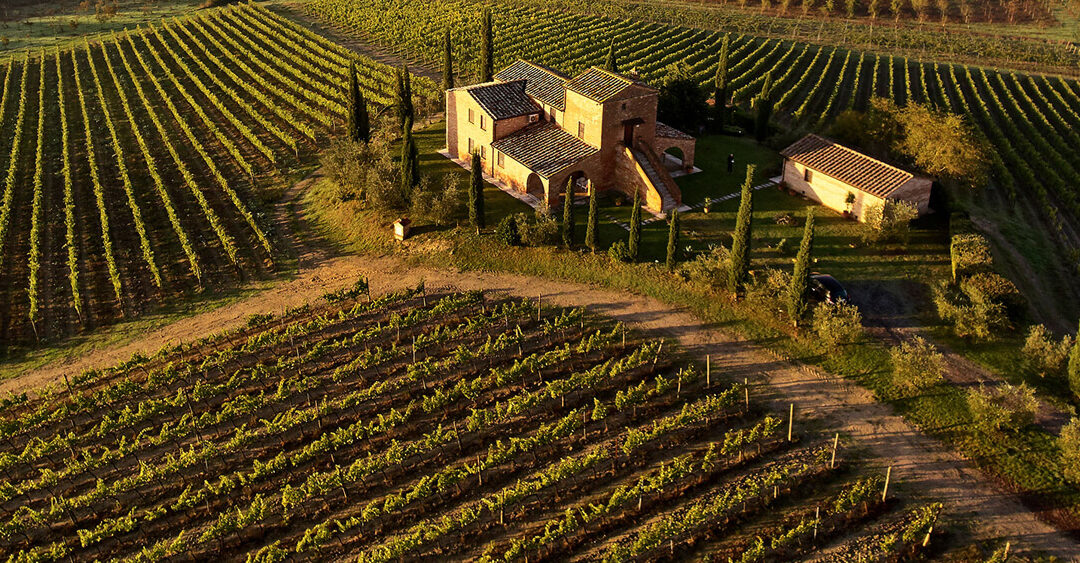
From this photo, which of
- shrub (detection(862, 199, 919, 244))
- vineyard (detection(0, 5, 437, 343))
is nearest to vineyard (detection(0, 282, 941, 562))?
vineyard (detection(0, 5, 437, 343))

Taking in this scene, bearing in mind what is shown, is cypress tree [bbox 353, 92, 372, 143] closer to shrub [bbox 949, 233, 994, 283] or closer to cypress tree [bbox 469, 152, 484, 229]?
Answer: cypress tree [bbox 469, 152, 484, 229]

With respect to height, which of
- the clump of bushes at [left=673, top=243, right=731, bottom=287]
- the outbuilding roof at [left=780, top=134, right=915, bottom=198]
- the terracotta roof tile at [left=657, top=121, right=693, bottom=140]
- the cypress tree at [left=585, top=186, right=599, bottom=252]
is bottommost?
the clump of bushes at [left=673, top=243, right=731, bottom=287]

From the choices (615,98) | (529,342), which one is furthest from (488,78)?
(529,342)

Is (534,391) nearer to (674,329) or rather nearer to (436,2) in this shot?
(674,329)

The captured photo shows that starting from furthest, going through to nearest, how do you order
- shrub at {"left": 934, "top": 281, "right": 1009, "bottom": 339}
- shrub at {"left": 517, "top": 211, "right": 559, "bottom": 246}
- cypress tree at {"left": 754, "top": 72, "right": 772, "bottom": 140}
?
cypress tree at {"left": 754, "top": 72, "right": 772, "bottom": 140}
shrub at {"left": 517, "top": 211, "right": 559, "bottom": 246}
shrub at {"left": 934, "top": 281, "right": 1009, "bottom": 339}

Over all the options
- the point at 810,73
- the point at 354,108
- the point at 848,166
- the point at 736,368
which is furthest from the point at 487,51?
the point at 810,73

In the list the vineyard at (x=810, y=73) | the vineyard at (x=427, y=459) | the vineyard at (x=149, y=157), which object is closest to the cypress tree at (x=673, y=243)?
the vineyard at (x=427, y=459)

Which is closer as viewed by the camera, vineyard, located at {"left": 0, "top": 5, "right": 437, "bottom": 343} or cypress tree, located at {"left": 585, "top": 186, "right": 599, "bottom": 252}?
cypress tree, located at {"left": 585, "top": 186, "right": 599, "bottom": 252}

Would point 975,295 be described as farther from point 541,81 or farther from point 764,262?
point 541,81
